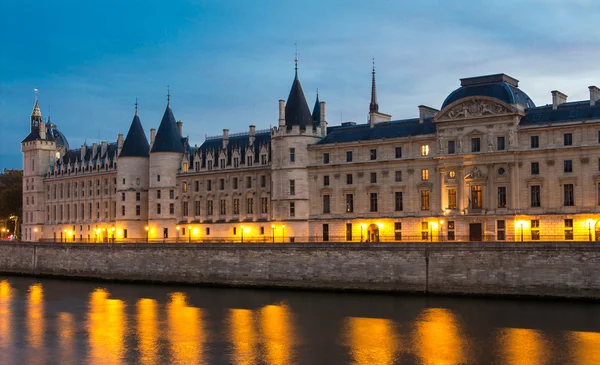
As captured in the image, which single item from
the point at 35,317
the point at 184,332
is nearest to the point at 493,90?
the point at 184,332

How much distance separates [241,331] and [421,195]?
3209cm

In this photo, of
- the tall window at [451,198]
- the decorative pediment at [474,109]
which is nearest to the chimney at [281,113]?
the decorative pediment at [474,109]

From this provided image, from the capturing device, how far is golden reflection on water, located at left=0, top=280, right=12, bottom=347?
40.0 metres

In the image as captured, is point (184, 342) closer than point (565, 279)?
Yes

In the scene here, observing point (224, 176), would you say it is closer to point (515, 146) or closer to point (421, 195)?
point (421, 195)

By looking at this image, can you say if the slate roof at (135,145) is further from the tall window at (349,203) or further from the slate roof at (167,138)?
the tall window at (349,203)

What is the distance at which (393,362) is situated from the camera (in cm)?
3331

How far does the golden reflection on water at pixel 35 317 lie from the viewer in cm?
3928

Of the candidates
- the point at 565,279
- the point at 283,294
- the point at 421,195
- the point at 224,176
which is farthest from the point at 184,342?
the point at 224,176

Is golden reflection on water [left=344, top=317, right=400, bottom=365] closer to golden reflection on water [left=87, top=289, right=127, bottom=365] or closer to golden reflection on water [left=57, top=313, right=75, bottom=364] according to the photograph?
golden reflection on water [left=87, top=289, right=127, bottom=365]

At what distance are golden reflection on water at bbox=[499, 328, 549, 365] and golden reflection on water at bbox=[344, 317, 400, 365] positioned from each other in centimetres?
477

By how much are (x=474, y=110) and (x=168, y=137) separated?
3710 cm

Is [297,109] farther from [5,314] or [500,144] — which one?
[5,314]

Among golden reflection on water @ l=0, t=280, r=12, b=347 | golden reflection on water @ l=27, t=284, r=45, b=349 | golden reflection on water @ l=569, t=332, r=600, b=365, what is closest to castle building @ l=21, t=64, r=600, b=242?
golden reflection on water @ l=569, t=332, r=600, b=365
